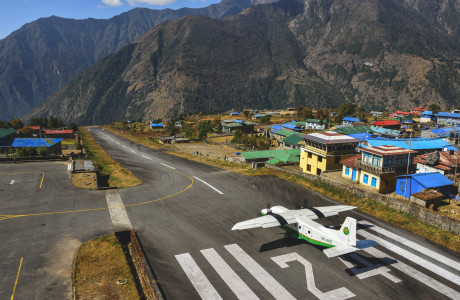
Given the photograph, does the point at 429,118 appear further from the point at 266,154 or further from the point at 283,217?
the point at 283,217

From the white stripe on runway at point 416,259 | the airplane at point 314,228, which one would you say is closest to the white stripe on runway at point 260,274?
the airplane at point 314,228

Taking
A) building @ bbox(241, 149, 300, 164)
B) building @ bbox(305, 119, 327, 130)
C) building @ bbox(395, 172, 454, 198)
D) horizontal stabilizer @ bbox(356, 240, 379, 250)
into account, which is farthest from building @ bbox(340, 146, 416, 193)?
building @ bbox(305, 119, 327, 130)

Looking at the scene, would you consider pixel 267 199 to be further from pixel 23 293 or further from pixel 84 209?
pixel 23 293

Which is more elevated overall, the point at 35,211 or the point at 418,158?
the point at 418,158

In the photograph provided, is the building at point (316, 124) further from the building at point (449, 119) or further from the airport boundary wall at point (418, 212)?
the airport boundary wall at point (418, 212)

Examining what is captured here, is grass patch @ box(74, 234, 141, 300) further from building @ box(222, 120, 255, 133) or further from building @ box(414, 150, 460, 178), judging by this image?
building @ box(222, 120, 255, 133)

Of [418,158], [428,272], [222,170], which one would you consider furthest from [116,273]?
[418,158]

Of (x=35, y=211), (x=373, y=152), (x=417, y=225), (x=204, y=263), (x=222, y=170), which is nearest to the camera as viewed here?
(x=204, y=263)

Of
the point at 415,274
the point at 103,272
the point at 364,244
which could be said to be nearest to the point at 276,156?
the point at 364,244
